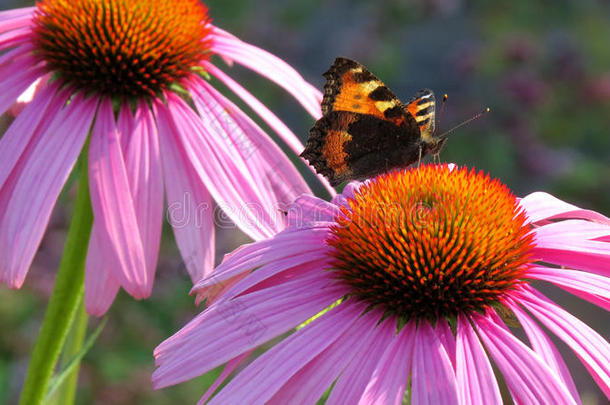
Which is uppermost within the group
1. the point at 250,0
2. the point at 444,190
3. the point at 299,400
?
the point at 250,0

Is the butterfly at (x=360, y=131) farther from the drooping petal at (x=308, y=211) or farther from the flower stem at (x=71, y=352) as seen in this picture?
the flower stem at (x=71, y=352)

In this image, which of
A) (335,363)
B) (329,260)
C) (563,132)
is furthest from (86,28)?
(563,132)

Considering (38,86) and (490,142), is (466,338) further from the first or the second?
(490,142)

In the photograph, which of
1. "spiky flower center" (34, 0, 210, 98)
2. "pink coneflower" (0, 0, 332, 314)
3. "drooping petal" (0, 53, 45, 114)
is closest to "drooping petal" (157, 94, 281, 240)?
"pink coneflower" (0, 0, 332, 314)

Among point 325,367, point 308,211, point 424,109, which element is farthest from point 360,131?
point 325,367

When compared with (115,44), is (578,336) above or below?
below

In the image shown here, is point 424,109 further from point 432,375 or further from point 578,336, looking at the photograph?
point 432,375

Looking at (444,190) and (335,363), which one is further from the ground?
(444,190)
